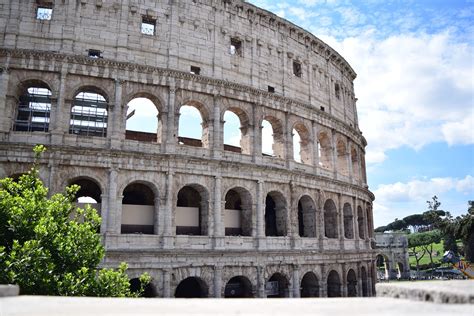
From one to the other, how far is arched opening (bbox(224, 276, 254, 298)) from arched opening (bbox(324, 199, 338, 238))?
291 inches

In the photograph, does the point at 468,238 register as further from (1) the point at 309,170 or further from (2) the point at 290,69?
(2) the point at 290,69

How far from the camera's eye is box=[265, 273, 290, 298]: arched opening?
19.9 meters

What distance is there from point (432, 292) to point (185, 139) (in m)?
20.0

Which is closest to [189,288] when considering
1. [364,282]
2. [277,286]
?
[277,286]

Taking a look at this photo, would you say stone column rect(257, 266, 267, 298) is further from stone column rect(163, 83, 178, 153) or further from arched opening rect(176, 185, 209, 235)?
stone column rect(163, 83, 178, 153)

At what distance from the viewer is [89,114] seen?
849 inches

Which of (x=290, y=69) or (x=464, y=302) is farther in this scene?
(x=290, y=69)

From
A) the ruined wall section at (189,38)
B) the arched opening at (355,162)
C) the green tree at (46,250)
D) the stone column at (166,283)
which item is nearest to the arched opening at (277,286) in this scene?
the stone column at (166,283)

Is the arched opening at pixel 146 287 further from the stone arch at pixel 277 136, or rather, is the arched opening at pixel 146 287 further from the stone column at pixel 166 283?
the stone arch at pixel 277 136

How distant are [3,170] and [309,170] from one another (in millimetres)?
15487

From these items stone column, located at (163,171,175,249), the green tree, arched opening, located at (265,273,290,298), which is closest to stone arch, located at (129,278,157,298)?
stone column, located at (163,171,175,249)

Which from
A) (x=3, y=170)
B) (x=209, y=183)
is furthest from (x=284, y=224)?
(x=3, y=170)

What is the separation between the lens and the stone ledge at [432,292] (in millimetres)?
4309

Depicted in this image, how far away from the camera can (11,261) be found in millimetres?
9258
